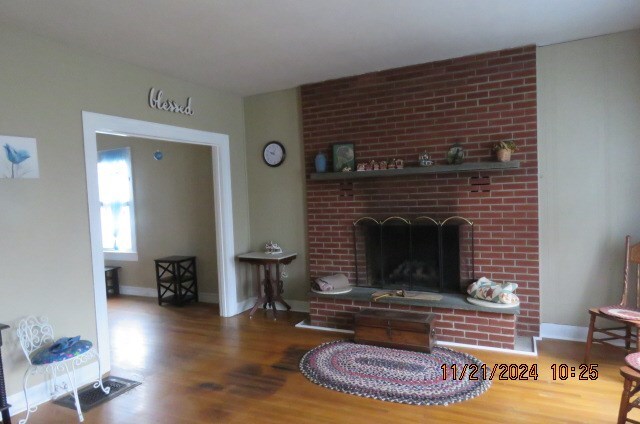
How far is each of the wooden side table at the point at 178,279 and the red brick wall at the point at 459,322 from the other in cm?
221

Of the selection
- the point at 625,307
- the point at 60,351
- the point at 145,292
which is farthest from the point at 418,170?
the point at 145,292

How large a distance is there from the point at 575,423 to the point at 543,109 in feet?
8.05

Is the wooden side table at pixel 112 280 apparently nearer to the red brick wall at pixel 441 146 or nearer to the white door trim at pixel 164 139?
the white door trim at pixel 164 139

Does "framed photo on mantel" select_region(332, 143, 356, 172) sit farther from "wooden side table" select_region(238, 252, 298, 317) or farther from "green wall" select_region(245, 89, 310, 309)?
"wooden side table" select_region(238, 252, 298, 317)

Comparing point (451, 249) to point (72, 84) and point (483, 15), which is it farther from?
point (72, 84)

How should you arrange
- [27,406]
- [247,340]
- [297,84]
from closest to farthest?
[27,406] → [247,340] → [297,84]

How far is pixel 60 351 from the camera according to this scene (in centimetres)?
255

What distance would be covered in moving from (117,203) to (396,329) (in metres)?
4.64

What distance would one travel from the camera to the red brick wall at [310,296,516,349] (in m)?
3.27

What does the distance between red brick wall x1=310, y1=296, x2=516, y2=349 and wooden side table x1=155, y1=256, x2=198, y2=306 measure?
86.9 inches

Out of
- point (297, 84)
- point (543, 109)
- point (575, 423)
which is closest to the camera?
point (575, 423)

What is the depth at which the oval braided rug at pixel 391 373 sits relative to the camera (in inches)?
104

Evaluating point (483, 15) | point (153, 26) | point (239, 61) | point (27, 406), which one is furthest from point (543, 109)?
point (27, 406)

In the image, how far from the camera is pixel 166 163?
548 cm
